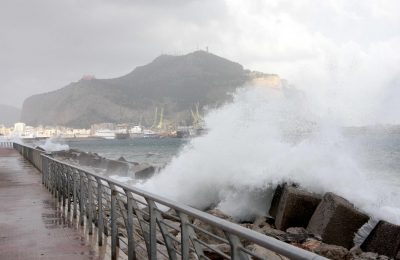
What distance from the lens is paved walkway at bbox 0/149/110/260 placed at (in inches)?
236

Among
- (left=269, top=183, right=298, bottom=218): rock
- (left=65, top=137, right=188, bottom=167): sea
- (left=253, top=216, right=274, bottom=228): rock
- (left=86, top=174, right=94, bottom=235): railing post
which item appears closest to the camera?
(left=86, top=174, right=94, bottom=235): railing post

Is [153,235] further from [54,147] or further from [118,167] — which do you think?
[54,147]

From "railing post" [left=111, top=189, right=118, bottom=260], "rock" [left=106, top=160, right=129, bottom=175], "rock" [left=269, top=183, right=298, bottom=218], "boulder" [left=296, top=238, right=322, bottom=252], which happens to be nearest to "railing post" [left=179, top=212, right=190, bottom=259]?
"railing post" [left=111, top=189, right=118, bottom=260]

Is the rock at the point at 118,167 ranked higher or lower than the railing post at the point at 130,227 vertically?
lower

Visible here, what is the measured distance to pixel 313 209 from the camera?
10406mm

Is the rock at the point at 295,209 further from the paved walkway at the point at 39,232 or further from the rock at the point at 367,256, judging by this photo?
the paved walkway at the point at 39,232

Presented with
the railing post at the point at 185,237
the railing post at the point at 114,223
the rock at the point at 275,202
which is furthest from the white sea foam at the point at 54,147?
the railing post at the point at 185,237

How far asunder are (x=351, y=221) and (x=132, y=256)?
5682 mm

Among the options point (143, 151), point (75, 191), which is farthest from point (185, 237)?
point (143, 151)

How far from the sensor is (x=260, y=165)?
47.8 ft

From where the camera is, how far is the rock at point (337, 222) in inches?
364

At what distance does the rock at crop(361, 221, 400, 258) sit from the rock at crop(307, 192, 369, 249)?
0.36 m

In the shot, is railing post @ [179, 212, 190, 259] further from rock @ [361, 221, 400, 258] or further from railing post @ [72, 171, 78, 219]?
rock @ [361, 221, 400, 258]

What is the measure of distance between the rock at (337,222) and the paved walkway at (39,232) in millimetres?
4602
